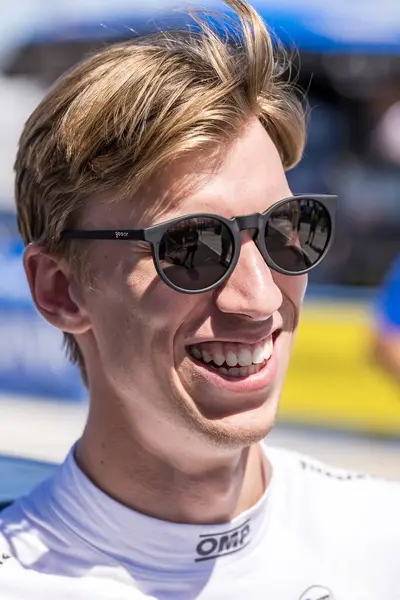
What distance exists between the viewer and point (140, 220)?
1.46 m

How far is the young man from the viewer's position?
57.1 inches

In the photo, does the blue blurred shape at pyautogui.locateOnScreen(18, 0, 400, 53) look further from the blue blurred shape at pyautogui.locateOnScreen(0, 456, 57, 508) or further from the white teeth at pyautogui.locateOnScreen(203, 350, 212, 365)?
the white teeth at pyautogui.locateOnScreen(203, 350, 212, 365)

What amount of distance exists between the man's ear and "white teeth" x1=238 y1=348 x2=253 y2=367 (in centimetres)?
31

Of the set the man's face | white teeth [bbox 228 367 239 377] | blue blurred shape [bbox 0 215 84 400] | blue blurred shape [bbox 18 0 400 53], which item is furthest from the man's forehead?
blue blurred shape [bbox 18 0 400 53]

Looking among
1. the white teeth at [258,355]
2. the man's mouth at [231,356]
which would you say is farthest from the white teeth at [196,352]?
the white teeth at [258,355]

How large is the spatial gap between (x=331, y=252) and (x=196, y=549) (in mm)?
5165

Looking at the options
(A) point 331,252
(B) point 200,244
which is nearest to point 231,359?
(B) point 200,244

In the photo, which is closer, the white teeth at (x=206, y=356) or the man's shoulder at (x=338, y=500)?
the white teeth at (x=206, y=356)

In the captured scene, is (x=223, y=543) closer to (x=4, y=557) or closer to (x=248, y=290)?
(x=4, y=557)

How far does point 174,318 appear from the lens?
1.45 meters

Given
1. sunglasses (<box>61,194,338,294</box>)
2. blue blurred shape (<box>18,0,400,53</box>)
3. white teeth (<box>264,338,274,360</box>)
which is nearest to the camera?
sunglasses (<box>61,194,338,294</box>)

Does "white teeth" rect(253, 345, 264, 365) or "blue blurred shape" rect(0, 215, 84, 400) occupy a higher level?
"white teeth" rect(253, 345, 264, 365)

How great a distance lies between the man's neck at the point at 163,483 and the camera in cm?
160

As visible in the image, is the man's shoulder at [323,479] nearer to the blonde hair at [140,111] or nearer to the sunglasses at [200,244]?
the sunglasses at [200,244]
